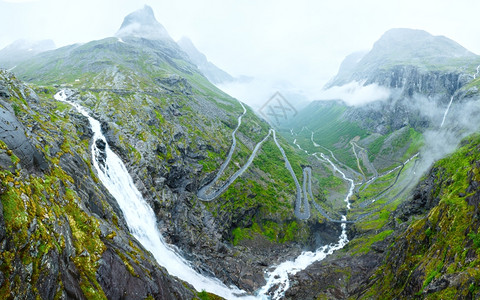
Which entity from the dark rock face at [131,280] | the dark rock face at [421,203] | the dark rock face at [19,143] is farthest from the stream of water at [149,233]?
the dark rock face at [421,203]

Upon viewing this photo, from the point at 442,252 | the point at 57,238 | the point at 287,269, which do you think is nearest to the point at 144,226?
the point at 57,238

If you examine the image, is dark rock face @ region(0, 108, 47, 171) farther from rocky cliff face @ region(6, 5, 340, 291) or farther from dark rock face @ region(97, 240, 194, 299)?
rocky cliff face @ region(6, 5, 340, 291)

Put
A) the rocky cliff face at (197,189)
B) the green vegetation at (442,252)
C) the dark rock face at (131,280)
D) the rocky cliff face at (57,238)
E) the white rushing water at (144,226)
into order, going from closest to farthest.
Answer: the rocky cliff face at (57,238), the green vegetation at (442,252), the dark rock face at (131,280), the white rushing water at (144,226), the rocky cliff face at (197,189)

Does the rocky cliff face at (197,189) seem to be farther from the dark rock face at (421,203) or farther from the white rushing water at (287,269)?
the dark rock face at (421,203)

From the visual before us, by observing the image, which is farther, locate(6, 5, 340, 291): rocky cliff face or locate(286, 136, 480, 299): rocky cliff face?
locate(6, 5, 340, 291): rocky cliff face

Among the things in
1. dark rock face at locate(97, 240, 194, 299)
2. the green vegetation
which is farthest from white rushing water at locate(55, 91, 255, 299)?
the green vegetation

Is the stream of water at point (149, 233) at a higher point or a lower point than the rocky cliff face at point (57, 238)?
lower

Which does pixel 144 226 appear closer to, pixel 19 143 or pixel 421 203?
pixel 19 143
